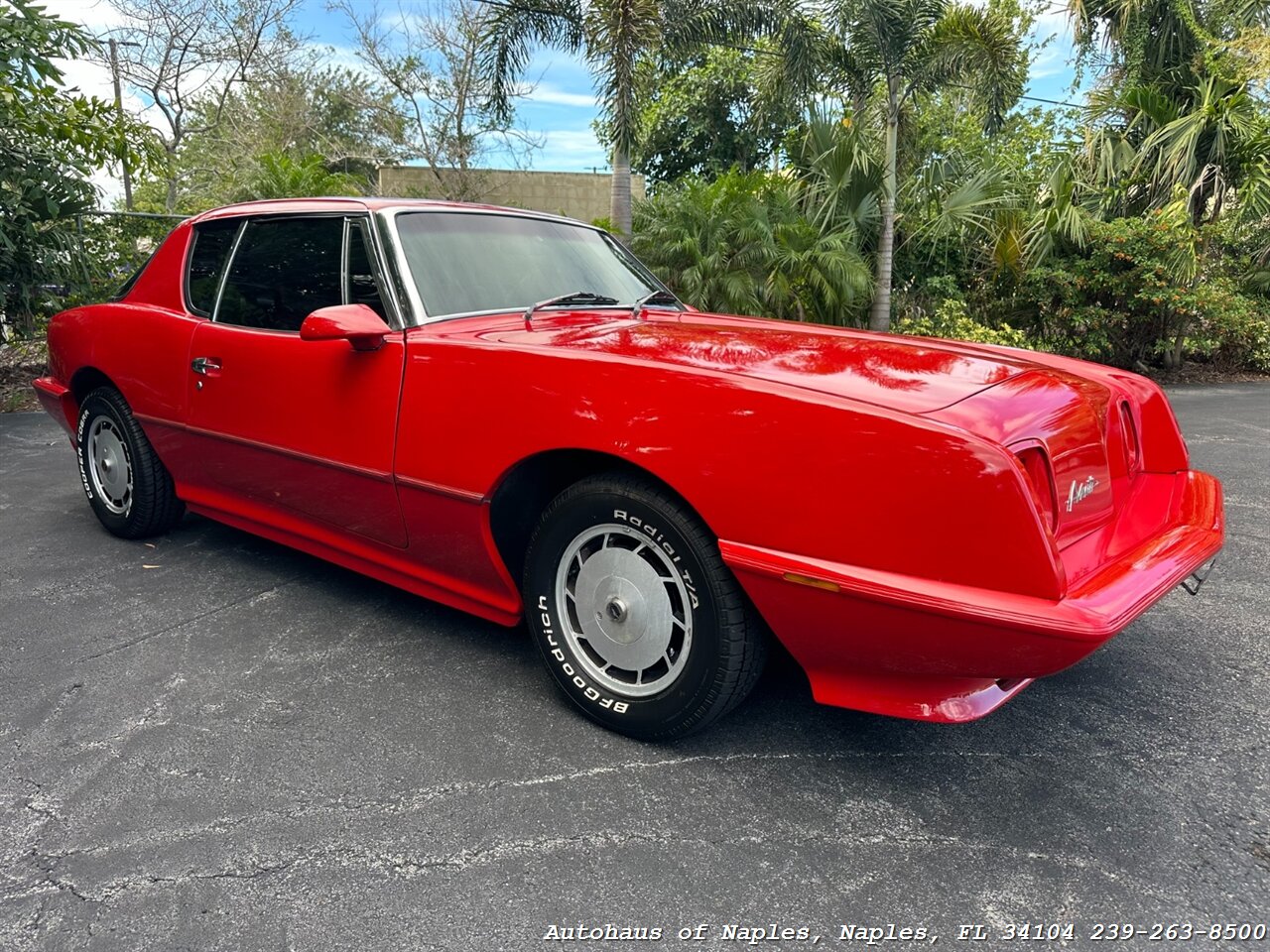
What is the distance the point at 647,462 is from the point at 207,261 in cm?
251

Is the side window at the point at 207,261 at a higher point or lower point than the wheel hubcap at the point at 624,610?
higher

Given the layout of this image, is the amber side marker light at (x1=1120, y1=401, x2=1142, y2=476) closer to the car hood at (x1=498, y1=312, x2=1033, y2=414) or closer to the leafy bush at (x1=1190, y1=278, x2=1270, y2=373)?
the car hood at (x1=498, y1=312, x2=1033, y2=414)

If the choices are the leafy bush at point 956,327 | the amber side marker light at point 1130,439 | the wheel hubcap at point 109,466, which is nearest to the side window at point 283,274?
the wheel hubcap at point 109,466

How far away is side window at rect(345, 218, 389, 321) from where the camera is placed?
3080 millimetres

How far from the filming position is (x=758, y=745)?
2506mm

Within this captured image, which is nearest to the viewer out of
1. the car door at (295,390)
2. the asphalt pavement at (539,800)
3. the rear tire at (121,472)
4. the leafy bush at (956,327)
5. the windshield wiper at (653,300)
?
the asphalt pavement at (539,800)

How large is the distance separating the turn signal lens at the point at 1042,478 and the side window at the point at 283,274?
2.29 m

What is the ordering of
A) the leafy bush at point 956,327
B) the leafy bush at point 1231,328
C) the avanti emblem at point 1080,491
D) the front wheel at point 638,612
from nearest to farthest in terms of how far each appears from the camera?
1. the avanti emblem at point 1080,491
2. the front wheel at point 638,612
3. the leafy bush at point 956,327
4. the leafy bush at point 1231,328

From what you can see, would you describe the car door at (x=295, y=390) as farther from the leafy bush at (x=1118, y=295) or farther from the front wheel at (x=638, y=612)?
the leafy bush at (x=1118, y=295)

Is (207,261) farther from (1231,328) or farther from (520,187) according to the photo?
(520,187)

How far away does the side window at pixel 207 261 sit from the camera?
3703 mm

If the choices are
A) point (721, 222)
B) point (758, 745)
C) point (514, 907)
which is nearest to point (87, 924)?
point (514, 907)

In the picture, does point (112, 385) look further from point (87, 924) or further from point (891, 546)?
point (891, 546)

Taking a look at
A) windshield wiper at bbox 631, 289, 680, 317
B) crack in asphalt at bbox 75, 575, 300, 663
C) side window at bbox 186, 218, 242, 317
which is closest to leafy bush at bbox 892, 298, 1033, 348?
windshield wiper at bbox 631, 289, 680, 317
